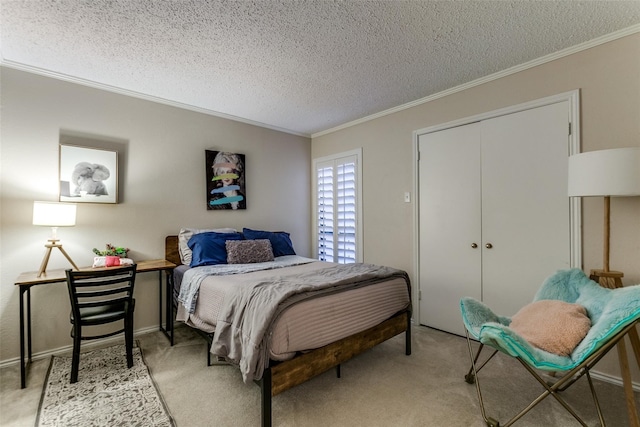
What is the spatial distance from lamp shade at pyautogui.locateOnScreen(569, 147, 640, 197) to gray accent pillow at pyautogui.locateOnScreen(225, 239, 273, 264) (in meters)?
2.74

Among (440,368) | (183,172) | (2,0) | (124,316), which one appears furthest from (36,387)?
(440,368)

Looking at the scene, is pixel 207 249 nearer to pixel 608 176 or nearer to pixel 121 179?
pixel 121 179

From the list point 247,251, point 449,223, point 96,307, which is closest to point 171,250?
point 247,251

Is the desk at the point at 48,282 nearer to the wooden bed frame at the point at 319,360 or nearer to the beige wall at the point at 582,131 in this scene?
the wooden bed frame at the point at 319,360

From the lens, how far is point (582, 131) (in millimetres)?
2324

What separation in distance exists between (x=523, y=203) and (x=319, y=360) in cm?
218

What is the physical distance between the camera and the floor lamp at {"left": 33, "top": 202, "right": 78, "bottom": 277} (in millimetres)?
2336

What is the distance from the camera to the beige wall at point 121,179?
2512 millimetres

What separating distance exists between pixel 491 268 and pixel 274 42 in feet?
8.91

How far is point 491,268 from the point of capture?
2820 mm

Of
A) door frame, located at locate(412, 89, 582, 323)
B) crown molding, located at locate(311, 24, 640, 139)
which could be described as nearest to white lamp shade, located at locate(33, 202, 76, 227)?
crown molding, located at locate(311, 24, 640, 139)

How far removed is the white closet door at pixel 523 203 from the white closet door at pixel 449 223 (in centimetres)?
10

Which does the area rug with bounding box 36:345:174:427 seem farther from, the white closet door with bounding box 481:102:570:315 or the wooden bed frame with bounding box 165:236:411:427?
the white closet door with bounding box 481:102:570:315

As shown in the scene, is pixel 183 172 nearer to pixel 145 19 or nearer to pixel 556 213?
pixel 145 19
